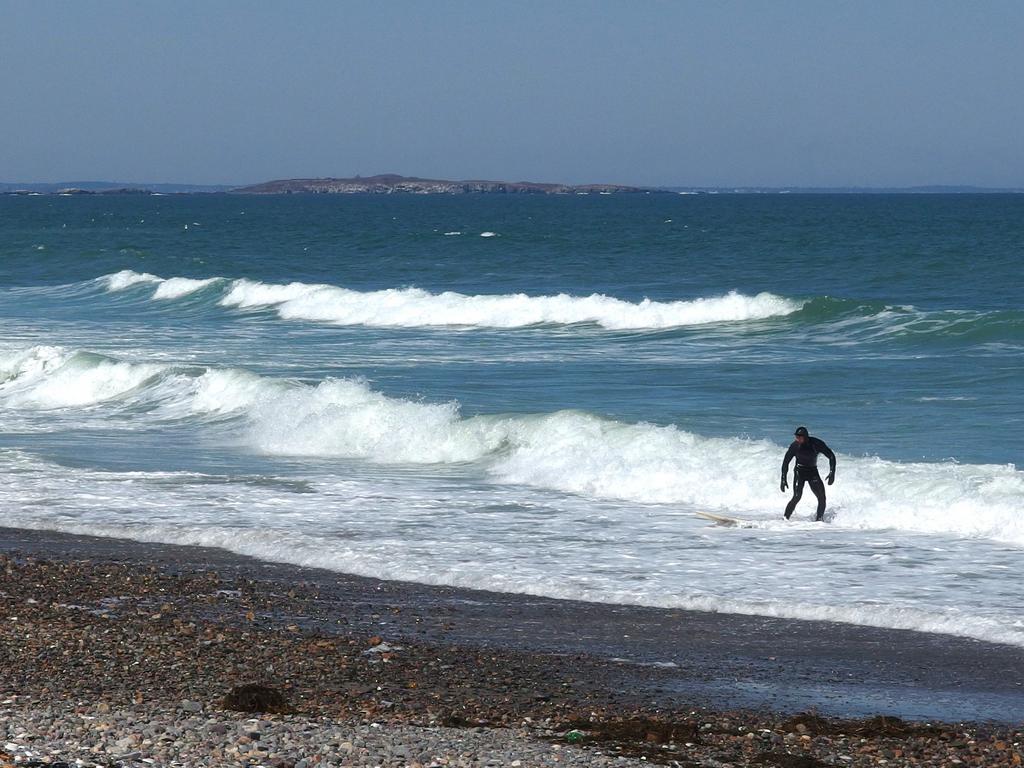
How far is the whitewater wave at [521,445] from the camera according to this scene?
16250 mm

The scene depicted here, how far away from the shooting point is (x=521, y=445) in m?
20.7

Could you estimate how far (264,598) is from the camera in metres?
12.4

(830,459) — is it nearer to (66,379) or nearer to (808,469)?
(808,469)

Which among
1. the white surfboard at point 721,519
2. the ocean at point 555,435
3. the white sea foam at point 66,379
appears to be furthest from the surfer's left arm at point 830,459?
the white sea foam at point 66,379

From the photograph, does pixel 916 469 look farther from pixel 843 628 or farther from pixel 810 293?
pixel 810 293

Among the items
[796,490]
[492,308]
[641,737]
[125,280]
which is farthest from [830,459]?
[125,280]

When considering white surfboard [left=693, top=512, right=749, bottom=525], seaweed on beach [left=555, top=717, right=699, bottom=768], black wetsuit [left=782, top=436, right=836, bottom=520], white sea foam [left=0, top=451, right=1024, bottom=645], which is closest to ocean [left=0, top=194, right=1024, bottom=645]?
white sea foam [left=0, top=451, right=1024, bottom=645]

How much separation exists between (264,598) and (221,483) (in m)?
6.08

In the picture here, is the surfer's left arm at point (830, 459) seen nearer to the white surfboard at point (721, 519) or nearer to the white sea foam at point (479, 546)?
Answer: the white sea foam at point (479, 546)

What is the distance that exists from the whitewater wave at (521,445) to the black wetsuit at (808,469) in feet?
1.51

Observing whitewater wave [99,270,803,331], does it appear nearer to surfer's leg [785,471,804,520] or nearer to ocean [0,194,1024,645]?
ocean [0,194,1024,645]

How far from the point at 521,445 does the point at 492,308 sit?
21759mm

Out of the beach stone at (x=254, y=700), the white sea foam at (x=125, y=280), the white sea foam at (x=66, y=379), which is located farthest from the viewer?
the white sea foam at (x=125, y=280)

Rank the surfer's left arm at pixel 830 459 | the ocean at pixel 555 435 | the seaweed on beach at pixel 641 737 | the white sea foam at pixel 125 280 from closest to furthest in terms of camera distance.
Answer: the seaweed on beach at pixel 641 737 → the ocean at pixel 555 435 → the surfer's left arm at pixel 830 459 → the white sea foam at pixel 125 280
